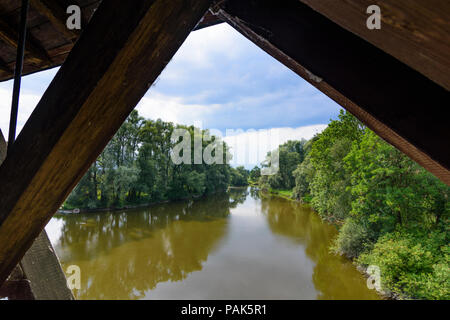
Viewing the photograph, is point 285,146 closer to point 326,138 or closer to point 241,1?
point 326,138

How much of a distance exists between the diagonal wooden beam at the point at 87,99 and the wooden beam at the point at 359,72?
0.17 metres

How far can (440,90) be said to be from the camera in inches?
15.3

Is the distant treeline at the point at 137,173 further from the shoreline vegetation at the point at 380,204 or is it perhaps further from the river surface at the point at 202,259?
the river surface at the point at 202,259

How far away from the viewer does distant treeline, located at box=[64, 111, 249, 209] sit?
17.3 m

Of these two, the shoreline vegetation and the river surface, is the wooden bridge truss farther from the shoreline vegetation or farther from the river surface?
the river surface

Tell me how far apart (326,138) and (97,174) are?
1841 centimetres

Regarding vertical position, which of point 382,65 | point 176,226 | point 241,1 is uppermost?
point 241,1

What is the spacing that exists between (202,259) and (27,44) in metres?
10.1

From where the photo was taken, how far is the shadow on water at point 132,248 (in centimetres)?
775

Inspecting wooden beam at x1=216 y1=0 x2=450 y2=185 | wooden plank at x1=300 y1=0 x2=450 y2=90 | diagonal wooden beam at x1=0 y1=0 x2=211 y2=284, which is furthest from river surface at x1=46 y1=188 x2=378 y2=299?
wooden plank at x1=300 y1=0 x2=450 y2=90

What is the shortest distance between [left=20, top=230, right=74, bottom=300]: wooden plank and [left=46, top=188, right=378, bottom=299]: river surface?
23.6 feet

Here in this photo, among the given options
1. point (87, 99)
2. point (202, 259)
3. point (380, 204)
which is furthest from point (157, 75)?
point (202, 259)
